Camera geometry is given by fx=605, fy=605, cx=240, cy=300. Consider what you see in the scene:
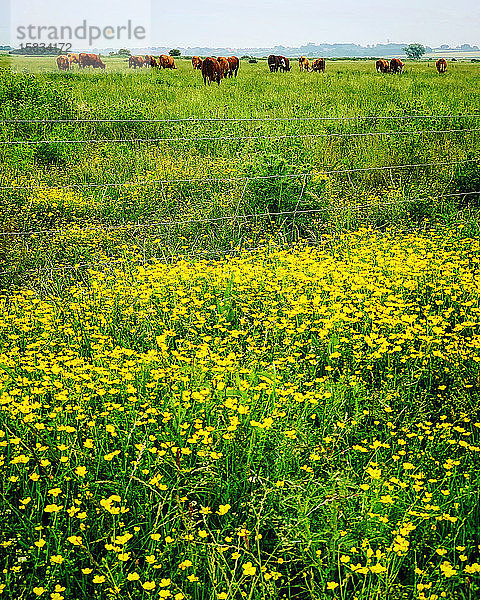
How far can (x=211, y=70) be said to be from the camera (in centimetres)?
2902

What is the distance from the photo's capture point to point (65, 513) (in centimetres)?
300

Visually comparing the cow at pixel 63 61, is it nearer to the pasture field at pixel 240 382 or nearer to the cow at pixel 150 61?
the cow at pixel 150 61

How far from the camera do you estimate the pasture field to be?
2805mm

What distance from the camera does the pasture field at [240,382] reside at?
2805 mm

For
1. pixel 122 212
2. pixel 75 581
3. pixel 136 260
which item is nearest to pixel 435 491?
pixel 75 581

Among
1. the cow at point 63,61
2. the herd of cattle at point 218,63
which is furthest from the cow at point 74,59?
the cow at point 63,61

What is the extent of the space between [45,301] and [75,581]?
316cm

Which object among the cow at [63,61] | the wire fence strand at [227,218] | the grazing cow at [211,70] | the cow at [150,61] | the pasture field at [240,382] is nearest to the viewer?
the pasture field at [240,382]

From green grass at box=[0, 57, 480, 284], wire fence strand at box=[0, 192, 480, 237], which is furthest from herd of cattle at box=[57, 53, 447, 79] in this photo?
wire fence strand at box=[0, 192, 480, 237]

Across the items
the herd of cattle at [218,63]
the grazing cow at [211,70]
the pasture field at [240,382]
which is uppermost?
the herd of cattle at [218,63]

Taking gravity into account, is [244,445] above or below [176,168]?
below

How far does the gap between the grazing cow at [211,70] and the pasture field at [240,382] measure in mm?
20339

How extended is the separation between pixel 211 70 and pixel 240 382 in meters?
27.8

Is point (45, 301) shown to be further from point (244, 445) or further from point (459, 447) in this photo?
point (459, 447)
